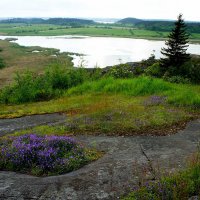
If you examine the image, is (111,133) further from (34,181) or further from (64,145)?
(34,181)

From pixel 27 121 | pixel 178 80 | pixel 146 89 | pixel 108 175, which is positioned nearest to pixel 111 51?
pixel 178 80

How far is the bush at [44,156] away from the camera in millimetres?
8609

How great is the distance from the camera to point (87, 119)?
1411cm

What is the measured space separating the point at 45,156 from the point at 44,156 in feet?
0.17

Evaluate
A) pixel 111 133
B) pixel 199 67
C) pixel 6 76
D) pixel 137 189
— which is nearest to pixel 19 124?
pixel 111 133

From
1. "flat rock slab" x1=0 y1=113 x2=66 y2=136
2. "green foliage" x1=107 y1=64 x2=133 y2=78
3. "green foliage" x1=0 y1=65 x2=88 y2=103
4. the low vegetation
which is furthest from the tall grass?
the low vegetation

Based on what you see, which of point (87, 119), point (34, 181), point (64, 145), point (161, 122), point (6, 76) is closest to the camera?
point (34, 181)

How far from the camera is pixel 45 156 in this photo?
28.9ft

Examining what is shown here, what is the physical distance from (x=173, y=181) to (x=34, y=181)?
11.0ft

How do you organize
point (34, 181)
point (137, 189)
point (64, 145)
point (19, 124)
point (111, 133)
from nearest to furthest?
point (137, 189) → point (34, 181) → point (64, 145) → point (111, 133) → point (19, 124)

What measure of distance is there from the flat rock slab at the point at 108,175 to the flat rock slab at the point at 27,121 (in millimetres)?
4443

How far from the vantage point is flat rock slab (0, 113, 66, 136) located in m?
14.3

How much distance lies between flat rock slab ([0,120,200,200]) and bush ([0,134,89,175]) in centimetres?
34

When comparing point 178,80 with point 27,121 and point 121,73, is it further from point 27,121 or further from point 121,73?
point 27,121
